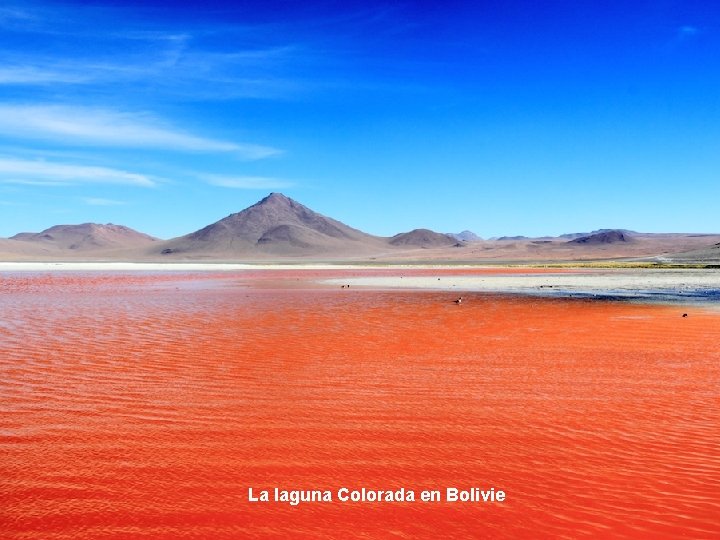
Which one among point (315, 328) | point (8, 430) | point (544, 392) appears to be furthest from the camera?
point (315, 328)

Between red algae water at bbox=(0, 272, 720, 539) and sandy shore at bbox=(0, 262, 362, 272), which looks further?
sandy shore at bbox=(0, 262, 362, 272)

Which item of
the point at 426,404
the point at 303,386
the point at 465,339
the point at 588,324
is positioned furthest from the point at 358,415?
the point at 588,324

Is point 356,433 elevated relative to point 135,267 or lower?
lower

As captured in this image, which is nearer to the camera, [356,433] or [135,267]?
[356,433]

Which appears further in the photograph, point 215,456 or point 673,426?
point 673,426

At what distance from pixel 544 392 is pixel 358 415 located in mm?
2901

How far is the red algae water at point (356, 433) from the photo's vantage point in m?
4.73

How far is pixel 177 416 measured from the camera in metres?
7.32

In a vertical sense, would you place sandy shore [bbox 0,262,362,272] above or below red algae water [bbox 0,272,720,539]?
above

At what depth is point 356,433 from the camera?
6676 millimetres

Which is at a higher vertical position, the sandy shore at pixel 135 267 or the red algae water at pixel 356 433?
the sandy shore at pixel 135 267

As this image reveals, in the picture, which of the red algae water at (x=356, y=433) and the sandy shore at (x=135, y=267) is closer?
the red algae water at (x=356, y=433)

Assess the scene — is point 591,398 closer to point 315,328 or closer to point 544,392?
point 544,392

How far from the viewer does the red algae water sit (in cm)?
473
